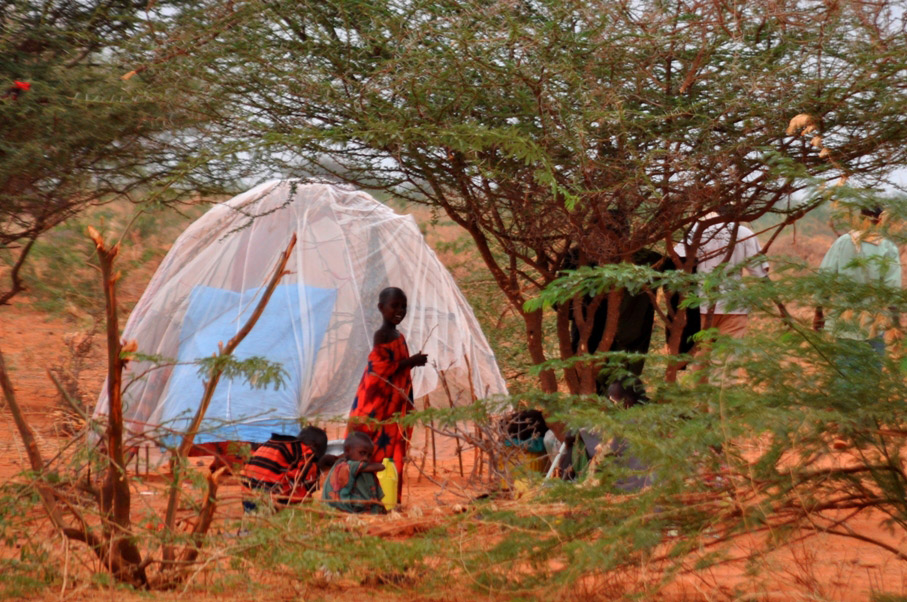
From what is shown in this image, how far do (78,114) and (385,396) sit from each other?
2.75 metres

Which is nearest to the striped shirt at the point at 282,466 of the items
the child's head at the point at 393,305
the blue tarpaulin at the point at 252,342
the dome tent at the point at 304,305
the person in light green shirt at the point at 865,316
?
the child's head at the point at 393,305

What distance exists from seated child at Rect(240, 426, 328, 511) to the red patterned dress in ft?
0.92

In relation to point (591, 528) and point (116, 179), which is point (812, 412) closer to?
point (591, 528)

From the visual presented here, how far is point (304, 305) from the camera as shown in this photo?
7.73m

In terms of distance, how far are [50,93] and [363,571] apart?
13.3ft

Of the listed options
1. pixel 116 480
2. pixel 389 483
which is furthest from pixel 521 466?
pixel 116 480

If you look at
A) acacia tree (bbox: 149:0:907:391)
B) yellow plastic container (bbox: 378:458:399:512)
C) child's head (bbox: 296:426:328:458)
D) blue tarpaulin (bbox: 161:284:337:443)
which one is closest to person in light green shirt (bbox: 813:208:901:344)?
acacia tree (bbox: 149:0:907:391)

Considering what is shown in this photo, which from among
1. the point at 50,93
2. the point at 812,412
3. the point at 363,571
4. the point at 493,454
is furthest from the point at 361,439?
the point at 50,93

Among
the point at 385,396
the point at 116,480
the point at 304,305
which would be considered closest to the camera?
the point at 116,480

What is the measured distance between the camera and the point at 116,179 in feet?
25.0

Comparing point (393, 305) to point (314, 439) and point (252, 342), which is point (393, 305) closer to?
point (314, 439)

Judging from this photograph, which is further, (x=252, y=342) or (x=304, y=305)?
(x=304, y=305)

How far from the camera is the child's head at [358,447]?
4.90 m

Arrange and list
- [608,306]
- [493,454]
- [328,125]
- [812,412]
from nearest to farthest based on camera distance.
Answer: [812,412] < [493,454] < [328,125] < [608,306]
